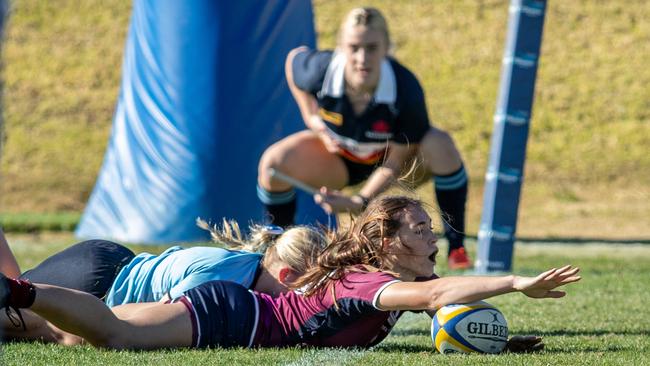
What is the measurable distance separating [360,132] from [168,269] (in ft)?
10.2

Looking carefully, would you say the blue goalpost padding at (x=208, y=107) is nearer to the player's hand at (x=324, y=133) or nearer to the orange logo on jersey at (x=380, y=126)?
the player's hand at (x=324, y=133)

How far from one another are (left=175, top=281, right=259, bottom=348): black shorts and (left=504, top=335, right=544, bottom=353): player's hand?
0.97 meters

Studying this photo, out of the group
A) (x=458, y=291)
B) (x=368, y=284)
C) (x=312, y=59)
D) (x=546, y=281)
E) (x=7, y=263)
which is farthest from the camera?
(x=312, y=59)

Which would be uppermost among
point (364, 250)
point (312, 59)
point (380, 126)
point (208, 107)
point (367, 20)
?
point (367, 20)

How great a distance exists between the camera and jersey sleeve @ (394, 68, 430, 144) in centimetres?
774

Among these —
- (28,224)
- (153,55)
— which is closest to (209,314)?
(153,55)

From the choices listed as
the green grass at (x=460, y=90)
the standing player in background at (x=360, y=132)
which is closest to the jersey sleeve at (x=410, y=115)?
the standing player in background at (x=360, y=132)

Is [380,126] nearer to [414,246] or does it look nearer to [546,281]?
[414,246]

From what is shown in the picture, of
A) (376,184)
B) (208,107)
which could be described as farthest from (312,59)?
(208,107)

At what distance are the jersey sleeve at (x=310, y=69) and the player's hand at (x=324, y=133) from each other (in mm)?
193

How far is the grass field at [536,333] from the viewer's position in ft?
13.4

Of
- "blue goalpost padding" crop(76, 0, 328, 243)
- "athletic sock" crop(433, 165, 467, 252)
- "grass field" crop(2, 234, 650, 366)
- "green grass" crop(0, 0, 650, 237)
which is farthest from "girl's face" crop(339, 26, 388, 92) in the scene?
"green grass" crop(0, 0, 650, 237)

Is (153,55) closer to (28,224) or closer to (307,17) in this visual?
(307,17)

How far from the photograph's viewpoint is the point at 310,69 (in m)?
7.85
